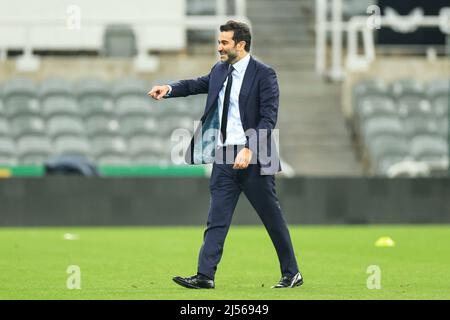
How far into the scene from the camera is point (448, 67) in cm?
2628

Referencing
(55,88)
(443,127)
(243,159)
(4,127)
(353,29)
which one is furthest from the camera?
(353,29)

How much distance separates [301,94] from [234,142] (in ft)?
51.7

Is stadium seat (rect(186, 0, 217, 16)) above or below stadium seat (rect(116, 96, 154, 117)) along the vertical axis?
above

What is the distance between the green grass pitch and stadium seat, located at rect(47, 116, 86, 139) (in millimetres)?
2901

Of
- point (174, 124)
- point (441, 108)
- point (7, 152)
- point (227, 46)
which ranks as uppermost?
point (227, 46)

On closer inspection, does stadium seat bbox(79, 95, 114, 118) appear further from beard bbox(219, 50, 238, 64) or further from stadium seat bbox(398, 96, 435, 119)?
beard bbox(219, 50, 238, 64)

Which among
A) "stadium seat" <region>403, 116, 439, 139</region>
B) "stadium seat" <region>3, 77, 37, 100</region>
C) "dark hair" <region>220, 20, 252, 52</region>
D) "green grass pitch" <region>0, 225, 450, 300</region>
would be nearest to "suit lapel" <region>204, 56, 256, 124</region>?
"dark hair" <region>220, 20, 252, 52</region>

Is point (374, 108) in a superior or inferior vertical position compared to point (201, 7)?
inferior

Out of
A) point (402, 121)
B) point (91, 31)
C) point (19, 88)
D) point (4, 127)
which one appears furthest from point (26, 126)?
point (402, 121)

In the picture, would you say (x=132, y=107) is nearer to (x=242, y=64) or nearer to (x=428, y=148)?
(x=428, y=148)

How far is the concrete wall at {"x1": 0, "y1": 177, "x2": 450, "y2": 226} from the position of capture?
20.4 m

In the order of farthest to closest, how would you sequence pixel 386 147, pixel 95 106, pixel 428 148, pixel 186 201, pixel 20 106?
pixel 428 148
pixel 386 147
pixel 95 106
pixel 20 106
pixel 186 201

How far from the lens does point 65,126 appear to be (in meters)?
22.9
